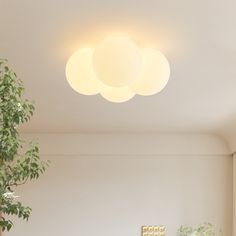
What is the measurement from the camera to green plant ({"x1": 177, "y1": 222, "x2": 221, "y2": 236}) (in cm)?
514

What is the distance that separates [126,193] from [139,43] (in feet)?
8.94

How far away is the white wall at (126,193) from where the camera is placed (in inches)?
212

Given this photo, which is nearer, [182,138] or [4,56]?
[4,56]

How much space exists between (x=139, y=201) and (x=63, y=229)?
2.97 feet

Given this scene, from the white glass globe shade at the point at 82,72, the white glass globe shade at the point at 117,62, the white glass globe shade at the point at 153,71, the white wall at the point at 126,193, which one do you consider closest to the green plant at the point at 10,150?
the white glass globe shade at the point at 117,62

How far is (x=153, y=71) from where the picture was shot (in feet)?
9.39

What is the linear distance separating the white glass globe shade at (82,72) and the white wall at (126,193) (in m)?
2.59

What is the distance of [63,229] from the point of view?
17.7 feet

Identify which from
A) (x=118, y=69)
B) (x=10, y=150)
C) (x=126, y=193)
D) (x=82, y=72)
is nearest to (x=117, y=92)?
(x=82, y=72)

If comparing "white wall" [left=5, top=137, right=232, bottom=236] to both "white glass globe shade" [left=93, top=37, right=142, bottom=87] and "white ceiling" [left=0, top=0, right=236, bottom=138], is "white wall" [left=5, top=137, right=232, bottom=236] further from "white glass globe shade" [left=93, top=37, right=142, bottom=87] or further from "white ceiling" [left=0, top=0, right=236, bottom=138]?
"white glass globe shade" [left=93, top=37, right=142, bottom=87]

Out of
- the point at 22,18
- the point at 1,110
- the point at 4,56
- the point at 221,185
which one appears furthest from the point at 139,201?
the point at 1,110

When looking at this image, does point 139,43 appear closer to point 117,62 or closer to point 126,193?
point 117,62

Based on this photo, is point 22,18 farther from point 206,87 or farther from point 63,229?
point 63,229

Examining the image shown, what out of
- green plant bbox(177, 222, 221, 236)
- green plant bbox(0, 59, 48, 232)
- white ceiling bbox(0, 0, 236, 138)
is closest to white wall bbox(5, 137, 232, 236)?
green plant bbox(177, 222, 221, 236)
